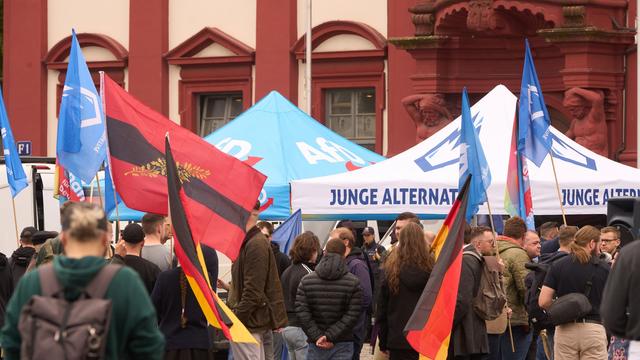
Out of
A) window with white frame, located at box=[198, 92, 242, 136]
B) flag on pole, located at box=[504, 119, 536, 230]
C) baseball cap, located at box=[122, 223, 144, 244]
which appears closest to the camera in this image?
baseball cap, located at box=[122, 223, 144, 244]

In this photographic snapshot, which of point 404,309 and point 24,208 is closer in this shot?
point 404,309

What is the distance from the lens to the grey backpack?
7.18 meters

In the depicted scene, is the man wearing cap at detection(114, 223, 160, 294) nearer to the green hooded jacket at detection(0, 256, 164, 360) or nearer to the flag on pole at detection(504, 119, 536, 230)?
the green hooded jacket at detection(0, 256, 164, 360)

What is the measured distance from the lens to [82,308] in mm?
7207

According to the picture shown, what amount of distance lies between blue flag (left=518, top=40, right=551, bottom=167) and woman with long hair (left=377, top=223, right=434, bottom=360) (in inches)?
176

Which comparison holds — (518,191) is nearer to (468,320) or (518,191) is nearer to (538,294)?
(538,294)

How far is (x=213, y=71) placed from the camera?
3197 centimetres

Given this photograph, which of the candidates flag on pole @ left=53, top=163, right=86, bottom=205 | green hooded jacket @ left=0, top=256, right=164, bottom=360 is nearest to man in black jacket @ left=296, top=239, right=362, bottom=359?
flag on pole @ left=53, top=163, right=86, bottom=205

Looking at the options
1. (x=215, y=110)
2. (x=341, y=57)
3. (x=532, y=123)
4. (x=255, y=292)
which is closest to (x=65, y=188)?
(x=255, y=292)

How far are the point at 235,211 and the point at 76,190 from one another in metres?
4.76

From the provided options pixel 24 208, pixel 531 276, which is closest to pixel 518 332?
pixel 531 276

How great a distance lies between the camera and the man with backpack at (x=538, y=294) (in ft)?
45.5

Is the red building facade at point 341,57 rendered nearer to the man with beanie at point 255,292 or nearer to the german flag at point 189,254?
the man with beanie at point 255,292

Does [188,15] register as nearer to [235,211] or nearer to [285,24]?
[285,24]
